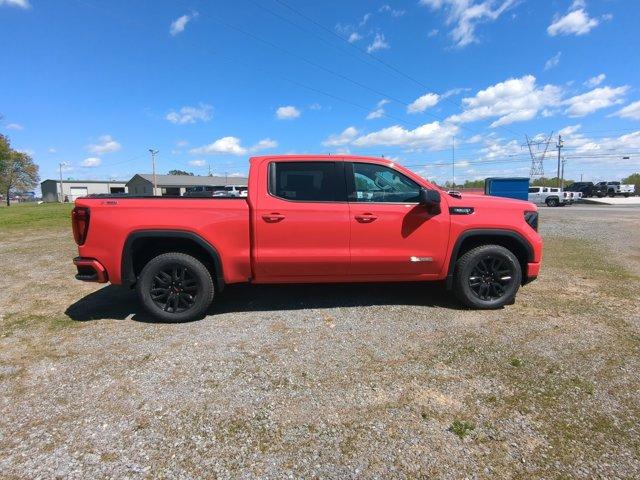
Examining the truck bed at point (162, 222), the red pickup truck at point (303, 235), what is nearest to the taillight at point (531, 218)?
the red pickup truck at point (303, 235)

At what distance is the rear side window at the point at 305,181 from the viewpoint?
4.47 m

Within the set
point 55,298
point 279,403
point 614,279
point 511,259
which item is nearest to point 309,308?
point 279,403

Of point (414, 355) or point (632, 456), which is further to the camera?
point (414, 355)

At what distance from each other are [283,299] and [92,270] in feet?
7.34

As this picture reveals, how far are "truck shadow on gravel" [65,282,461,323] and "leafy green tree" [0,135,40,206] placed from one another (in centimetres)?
7473

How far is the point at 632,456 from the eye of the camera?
7.68 feet

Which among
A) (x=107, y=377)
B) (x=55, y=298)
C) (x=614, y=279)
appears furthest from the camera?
(x=614, y=279)

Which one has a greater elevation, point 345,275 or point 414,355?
point 345,275

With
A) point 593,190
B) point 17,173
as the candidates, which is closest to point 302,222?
point 593,190

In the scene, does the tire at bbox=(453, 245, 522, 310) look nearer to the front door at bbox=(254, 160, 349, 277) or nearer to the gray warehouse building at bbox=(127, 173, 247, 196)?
the front door at bbox=(254, 160, 349, 277)

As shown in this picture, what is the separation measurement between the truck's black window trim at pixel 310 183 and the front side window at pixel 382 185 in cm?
20

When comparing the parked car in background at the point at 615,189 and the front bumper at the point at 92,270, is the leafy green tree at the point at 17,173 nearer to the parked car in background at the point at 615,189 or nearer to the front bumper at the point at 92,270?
the front bumper at the point at 92,270

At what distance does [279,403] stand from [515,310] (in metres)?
3.28

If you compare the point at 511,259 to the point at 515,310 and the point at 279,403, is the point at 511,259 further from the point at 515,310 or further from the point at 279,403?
the point at 279,403
